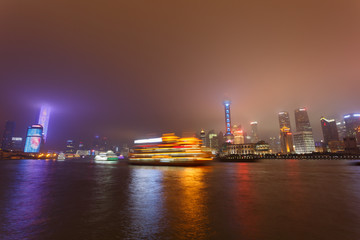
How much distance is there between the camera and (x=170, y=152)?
3398 inches

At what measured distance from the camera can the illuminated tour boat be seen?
271 feet

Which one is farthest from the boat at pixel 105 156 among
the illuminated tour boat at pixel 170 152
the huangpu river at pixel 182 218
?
the huangpu river at pixel 182 218

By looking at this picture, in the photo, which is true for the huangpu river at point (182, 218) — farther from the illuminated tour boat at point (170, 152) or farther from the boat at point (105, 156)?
the boat at point (105, 156)

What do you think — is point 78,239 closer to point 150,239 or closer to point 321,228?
point 150,239

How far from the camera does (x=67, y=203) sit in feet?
49.1

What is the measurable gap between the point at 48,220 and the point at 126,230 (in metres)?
5.18

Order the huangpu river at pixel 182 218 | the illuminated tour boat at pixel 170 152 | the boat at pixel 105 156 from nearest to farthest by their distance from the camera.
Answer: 1. the huangpu river at pixel 182 218
2. the illuminated tour boat at pixel 170 152
3. the boat at pixel 105 156

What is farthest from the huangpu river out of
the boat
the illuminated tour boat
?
the boat

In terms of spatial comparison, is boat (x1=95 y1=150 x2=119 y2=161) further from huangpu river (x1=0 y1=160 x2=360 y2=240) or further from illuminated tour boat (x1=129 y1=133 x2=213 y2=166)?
huangpu river (x1=0 y1=160 x2=360 y2=240)

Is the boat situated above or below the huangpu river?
above

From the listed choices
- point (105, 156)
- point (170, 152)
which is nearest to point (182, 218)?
point (170, 152)

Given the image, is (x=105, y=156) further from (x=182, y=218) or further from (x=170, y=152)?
(x=182, y=218)

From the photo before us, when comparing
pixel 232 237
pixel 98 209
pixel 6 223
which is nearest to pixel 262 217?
pixel 232 237

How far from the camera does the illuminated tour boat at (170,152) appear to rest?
82.7 meters
